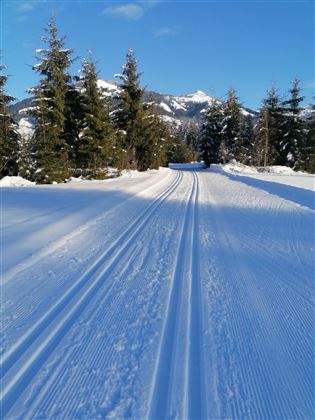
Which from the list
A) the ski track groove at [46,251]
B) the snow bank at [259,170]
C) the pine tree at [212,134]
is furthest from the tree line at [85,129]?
the ski track groove at [46,251]

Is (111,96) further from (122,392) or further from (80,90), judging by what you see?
(122,392)

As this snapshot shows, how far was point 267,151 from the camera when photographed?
146ft

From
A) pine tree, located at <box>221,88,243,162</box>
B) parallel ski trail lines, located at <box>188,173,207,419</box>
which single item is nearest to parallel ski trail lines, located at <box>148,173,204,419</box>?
parallel ski trail lines, located at <box>188,173,207,419</box>

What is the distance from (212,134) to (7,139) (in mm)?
37366

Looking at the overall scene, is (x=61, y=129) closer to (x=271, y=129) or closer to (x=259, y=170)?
(x=259, y=170)

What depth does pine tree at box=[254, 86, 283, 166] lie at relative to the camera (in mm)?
43375

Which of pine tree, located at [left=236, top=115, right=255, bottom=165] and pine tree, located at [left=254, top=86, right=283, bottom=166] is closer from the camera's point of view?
pine tree, located at [left=254, top=86, right=283, bottom=166]

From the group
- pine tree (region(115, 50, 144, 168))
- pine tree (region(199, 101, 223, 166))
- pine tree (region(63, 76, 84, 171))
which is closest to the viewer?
pine tree (region(63, 76, 84, 171))

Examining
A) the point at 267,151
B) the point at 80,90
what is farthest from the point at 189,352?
the point at 267,151

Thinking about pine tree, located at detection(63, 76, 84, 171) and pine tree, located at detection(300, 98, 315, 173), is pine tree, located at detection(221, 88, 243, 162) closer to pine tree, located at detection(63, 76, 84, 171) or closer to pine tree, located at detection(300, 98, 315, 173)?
pine tree, located at detection(300, 98, 315, 173)

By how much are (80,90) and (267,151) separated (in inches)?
992

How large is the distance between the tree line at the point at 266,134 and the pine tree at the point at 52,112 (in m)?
25.4

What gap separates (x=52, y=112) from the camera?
82.9 feet

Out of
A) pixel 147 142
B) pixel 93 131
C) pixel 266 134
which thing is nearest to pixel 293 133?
pixel 266 134
